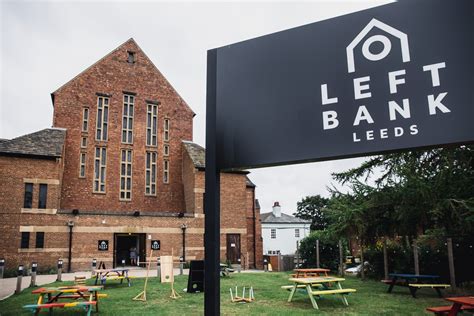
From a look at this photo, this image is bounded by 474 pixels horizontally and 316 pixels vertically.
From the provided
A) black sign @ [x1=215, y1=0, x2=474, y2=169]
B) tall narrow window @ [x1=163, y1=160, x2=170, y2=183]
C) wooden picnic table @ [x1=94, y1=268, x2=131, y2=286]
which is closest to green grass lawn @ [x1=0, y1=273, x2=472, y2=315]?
wooden picnic table @ [x1=94, y1=268, x2=131, y2=286]

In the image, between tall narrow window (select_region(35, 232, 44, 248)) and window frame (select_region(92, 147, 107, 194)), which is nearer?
tall narrow window (select_region(35, 232, 44, 248))

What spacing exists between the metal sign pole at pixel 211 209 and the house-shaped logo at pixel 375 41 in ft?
5.38

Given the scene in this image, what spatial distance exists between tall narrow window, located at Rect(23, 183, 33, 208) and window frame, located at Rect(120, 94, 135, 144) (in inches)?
298

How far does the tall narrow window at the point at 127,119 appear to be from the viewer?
30938mm

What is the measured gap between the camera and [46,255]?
24.5 metres

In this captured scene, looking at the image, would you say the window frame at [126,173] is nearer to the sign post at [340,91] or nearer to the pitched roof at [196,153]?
the pitched roof at [196,153]

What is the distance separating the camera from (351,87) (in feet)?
13.3

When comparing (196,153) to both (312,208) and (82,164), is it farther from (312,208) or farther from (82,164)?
(312,208)

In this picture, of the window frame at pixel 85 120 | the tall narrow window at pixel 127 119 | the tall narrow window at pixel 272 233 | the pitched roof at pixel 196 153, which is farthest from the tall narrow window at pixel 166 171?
the tall narrow window at pixel 272 233

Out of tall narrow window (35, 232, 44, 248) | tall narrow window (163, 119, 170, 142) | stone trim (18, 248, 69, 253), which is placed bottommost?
stone trim (18, 248, 69, 253)

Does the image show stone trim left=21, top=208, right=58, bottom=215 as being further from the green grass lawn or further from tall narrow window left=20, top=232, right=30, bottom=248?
the green grass lawn

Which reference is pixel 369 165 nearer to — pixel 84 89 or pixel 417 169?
pixel 417 169

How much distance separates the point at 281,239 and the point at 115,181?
27338 millimetres

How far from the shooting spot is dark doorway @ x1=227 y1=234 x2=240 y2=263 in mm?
30047
